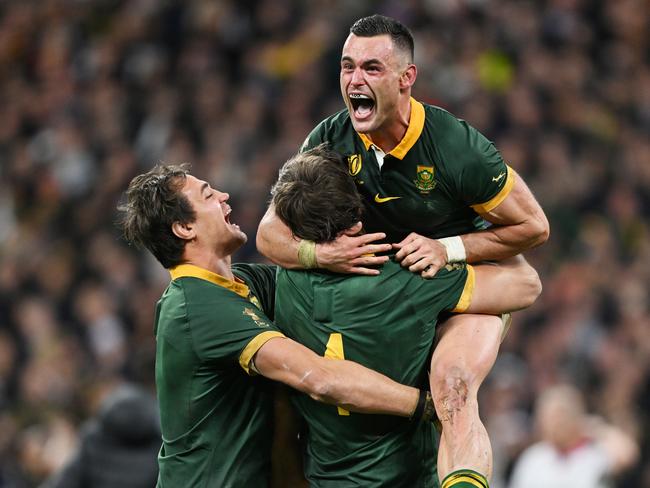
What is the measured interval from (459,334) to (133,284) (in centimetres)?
674

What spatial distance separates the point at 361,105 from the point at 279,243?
61 cm

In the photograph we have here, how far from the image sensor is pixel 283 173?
14.5 ft

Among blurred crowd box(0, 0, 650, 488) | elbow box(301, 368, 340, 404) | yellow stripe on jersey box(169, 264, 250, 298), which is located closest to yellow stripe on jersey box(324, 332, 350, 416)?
elbow box(301, 368, 340, 404)

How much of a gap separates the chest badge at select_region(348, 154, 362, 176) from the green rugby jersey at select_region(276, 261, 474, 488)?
438 millimetres

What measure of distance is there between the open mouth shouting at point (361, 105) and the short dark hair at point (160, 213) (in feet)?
2.18

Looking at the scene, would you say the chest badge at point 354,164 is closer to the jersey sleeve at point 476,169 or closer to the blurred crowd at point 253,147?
the jersey sleeve at point 476,169

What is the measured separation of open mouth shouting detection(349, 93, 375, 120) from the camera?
4590mm

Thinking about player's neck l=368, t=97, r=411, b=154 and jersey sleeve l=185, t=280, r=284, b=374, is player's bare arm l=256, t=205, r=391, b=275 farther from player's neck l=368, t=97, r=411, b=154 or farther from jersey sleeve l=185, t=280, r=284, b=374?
player's neck l=368, t=97, r=411, b=154

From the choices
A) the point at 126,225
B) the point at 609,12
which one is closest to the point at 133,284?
the point at 609,12

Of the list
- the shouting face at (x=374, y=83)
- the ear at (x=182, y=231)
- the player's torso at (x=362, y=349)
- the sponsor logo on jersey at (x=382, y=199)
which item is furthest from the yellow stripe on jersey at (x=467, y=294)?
the ear at (x=182, y=231)

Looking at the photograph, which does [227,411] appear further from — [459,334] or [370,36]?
[370,36]

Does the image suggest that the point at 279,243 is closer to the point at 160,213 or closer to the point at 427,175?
the point at 160,213

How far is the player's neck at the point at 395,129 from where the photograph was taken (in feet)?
15.1

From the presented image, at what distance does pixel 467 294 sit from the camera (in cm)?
453
